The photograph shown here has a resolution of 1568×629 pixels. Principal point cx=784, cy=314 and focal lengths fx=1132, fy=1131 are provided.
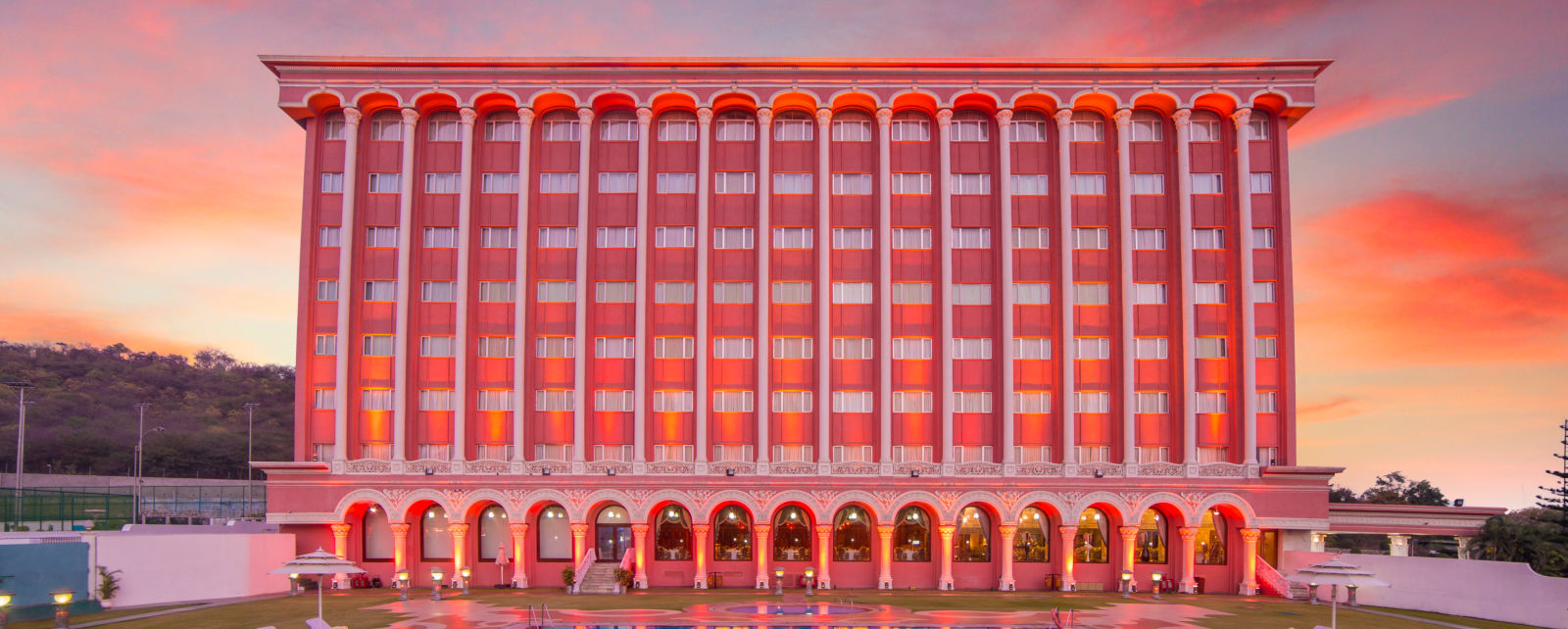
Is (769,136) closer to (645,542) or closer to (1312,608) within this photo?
(645,542)

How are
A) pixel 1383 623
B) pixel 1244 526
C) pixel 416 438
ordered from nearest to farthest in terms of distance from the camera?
pixel 1383 623 → pixel 1244 526 → pixel 416 438

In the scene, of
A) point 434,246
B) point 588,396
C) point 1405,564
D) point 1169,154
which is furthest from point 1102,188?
point 434,246

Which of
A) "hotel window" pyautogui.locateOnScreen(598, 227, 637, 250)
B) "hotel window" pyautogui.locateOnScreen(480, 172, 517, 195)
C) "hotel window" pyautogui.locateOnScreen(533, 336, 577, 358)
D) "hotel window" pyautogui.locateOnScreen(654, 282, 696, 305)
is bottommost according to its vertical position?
"hotel window" pyautogui.locateOnScreen(533, 336, 577, 358)

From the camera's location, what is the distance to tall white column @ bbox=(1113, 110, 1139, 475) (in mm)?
67375

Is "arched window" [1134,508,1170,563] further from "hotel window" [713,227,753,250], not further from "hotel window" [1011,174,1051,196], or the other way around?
"hotel window" [713,227,753,250]

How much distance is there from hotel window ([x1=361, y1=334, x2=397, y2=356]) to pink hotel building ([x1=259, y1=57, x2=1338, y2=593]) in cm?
13

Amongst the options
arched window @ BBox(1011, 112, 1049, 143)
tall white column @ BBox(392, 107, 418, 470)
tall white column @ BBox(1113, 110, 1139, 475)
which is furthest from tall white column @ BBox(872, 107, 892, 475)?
tall white column @ BBox(392, 107, 418, 470)

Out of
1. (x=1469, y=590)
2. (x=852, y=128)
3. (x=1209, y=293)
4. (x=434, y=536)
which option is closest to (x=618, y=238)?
(x=852, y=128)

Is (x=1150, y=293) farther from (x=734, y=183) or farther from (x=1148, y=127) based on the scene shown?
(x=734, y=183)

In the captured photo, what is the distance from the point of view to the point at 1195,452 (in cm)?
6750

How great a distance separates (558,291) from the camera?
70.2 meters

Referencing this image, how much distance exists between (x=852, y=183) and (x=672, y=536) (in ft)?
79.9

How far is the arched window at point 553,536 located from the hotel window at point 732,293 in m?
16.0

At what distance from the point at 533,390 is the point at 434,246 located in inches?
434
